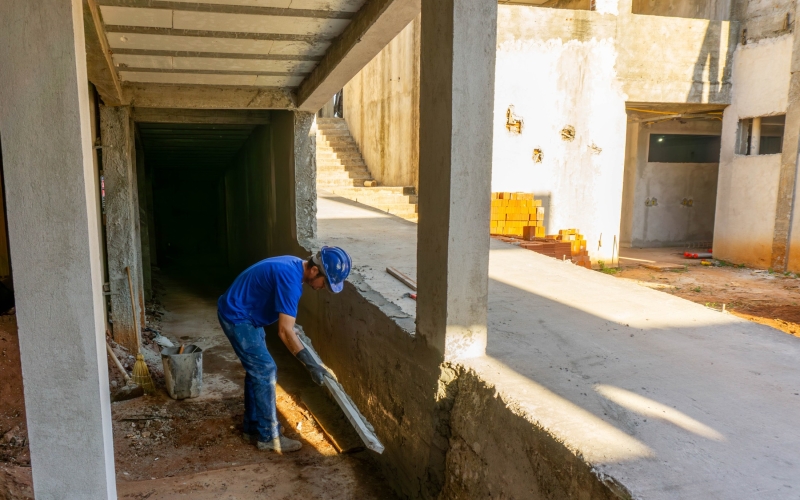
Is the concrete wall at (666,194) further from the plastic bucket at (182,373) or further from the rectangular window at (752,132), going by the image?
the plastic bucket at (182,373)

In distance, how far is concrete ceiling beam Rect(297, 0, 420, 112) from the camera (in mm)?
3525

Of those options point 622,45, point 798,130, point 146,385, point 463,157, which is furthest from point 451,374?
point 798,130

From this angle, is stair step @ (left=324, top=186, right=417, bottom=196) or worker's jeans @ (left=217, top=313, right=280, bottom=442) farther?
stair step @ (left=324, top=186, right=417, bottom=196)

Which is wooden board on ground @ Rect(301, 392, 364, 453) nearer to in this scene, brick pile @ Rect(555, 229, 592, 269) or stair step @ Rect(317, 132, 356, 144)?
brick pile @ Rect(555, 229, 592, 269)

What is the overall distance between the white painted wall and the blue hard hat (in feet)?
24.5

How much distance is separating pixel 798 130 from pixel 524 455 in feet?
38.5

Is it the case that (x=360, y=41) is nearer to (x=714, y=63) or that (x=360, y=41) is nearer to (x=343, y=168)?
(x=343, y=168)

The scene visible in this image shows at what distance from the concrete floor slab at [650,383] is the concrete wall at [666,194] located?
11.3m

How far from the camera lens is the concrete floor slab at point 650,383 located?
196 cm

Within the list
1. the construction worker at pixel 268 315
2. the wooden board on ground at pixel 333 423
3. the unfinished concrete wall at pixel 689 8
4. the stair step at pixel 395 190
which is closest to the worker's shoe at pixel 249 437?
the construction worker at pixel 268 315

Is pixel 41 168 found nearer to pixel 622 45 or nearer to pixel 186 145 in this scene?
pixel 186 145

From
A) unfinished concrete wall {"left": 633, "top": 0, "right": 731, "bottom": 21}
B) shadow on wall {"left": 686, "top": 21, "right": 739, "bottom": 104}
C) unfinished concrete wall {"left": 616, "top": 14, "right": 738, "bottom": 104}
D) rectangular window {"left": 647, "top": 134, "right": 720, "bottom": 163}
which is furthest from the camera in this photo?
rectangular window {"left": 647, "top": 134, "right": 720, "bottom": 163}

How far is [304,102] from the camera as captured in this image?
6.25 meters

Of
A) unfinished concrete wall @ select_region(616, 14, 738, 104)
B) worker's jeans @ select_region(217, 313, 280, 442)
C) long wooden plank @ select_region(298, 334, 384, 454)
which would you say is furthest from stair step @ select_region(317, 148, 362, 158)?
long wooden plank @ select_region(298, 334, 384, 454)
